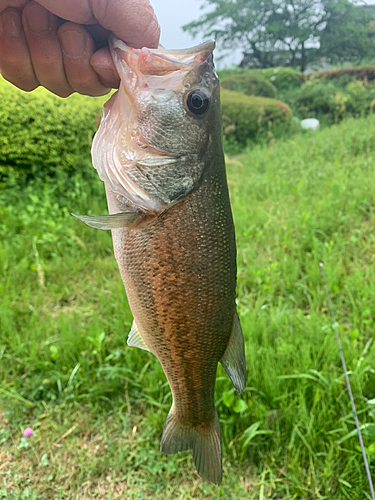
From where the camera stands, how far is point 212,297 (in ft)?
3.32

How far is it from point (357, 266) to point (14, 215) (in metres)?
3.11

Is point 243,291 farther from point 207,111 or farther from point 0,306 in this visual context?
point 207,111

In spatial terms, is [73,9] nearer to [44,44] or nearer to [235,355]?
[44,44]

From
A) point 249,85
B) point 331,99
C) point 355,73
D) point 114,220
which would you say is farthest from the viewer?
point 249,85

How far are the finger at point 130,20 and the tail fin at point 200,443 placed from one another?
1.15 metres

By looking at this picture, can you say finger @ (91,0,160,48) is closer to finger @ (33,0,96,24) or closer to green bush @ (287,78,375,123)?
finger @ (33,0,96,24)

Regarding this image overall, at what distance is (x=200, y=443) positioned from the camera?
3.79ft

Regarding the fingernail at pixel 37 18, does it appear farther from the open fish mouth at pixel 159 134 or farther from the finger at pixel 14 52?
the open fish mouth at pixel 159 134

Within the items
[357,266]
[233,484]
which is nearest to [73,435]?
[233,484]

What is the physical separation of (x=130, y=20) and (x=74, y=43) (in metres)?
0.22

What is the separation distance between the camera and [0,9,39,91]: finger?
1142mm

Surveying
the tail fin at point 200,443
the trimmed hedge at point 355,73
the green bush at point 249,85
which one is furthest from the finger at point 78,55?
the trimmed hedge at point 355,73

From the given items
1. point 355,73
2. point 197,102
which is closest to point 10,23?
point 197,102

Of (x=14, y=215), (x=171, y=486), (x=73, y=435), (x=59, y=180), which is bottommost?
(x=171, y=486)
